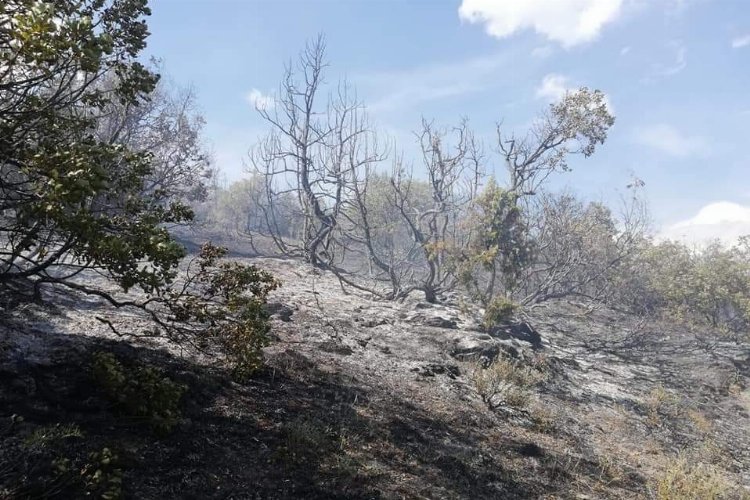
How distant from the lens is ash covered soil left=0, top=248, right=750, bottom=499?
516 centimetres

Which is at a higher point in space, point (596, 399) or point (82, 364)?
point (82, 364)

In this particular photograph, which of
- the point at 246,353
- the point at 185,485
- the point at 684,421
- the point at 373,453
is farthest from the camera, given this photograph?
the point at 684,421

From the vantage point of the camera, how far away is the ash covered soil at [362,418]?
5.16 metres

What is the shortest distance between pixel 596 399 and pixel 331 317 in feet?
23.7

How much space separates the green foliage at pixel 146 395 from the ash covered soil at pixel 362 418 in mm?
155

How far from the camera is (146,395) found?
18.3 ft

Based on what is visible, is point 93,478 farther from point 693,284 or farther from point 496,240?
point 693,284

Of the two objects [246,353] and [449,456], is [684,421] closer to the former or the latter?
[449,456]

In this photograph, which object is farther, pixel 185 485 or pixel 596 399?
pixel 596 399

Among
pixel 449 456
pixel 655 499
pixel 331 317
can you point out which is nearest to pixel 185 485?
pixel 449 456

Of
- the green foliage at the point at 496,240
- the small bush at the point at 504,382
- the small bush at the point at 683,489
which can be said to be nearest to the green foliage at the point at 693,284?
the green foliage at the point at 496,240

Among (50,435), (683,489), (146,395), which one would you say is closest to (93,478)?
(50,435)

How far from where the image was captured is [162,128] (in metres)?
26.2

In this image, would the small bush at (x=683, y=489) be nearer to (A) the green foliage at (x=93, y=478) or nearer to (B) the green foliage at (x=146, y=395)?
(B) the green foliage at (x=146, y=395)
